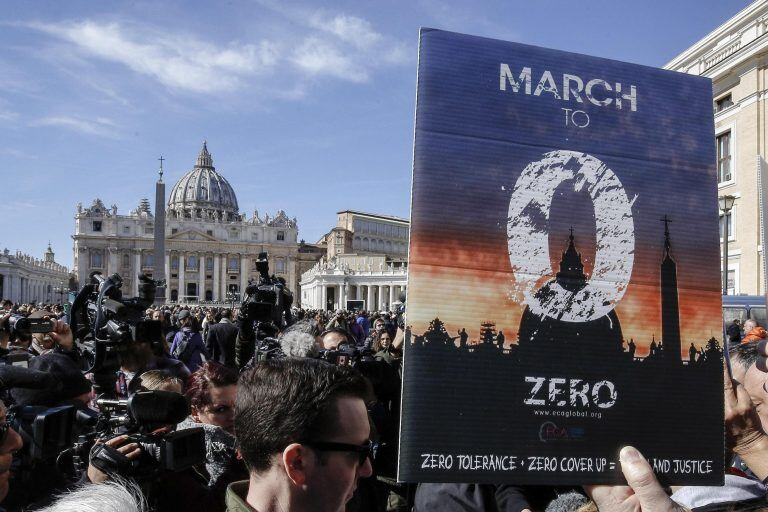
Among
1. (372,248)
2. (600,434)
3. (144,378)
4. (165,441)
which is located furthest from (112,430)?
(372,248)

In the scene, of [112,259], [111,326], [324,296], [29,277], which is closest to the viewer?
[111,326]

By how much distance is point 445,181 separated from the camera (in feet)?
5.45

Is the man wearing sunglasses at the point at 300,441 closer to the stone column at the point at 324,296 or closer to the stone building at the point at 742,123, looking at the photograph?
the stone building at the point at 742,123

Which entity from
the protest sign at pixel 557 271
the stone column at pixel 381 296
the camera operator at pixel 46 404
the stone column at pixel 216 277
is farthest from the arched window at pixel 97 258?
the protest sign at pixel 557 271

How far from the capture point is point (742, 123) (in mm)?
20047

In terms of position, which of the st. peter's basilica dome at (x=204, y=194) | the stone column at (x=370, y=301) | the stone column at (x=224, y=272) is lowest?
the stone column at (x=370, y=301)

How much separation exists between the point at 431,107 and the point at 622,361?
2.78 feet

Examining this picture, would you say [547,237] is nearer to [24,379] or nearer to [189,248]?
[24,379]

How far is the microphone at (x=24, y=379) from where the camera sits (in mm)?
2979

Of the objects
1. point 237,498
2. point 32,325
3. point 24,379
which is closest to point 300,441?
point 237,498

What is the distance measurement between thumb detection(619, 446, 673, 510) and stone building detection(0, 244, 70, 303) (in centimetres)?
7514

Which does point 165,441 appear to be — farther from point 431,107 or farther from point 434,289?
point 431,107

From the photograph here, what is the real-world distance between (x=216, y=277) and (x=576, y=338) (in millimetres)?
124888

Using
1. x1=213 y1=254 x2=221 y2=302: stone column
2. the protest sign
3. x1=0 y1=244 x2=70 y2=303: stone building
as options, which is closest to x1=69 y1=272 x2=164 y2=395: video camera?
the protest sign
